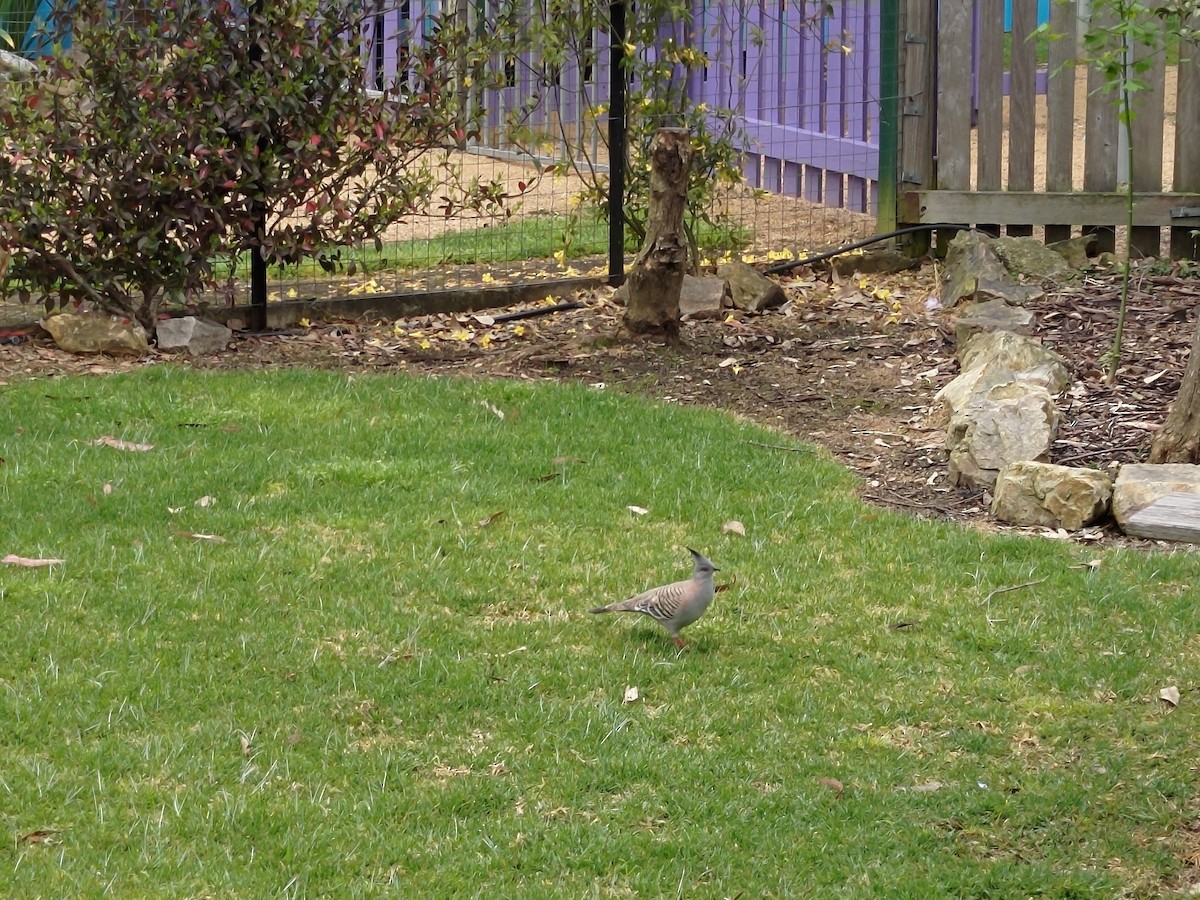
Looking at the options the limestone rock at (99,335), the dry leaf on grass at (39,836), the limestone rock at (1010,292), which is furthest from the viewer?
the limestone rock at (1010,292)

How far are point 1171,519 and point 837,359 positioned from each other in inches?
118

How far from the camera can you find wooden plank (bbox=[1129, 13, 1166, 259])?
957 centimetres

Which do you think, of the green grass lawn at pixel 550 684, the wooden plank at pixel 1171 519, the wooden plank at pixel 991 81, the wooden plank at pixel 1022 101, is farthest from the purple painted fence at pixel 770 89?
the wooden plank at pixel 1171 519

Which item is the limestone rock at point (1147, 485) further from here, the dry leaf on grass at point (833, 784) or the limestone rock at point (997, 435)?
the dry leaf on grass at point (833, 784)

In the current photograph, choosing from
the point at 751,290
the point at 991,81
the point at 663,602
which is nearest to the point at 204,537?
the point at 663,602

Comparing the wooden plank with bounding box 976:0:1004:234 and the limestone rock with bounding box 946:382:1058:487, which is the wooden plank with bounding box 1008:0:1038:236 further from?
the limestone rock with bounding box 946:382:1058:487

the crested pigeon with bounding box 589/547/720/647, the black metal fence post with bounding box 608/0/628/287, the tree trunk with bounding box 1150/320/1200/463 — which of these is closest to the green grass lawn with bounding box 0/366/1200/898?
the crested pigeon with bounding box 589/547/720/647

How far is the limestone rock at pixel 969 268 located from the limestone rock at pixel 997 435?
2.97m

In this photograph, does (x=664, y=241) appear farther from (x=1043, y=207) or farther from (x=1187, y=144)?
(x=1187, y=144)

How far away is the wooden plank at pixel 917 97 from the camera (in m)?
10.4

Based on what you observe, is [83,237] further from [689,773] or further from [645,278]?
[689,773]

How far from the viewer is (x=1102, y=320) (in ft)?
27.5

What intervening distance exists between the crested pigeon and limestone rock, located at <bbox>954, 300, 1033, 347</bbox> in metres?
3.97

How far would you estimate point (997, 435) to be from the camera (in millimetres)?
6227
